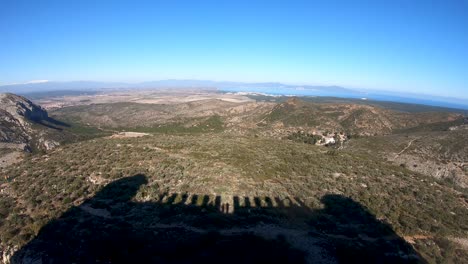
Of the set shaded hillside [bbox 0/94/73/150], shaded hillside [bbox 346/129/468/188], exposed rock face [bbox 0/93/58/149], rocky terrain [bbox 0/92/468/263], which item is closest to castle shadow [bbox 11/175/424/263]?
rocky terrain [bbox 0/92/468/263]

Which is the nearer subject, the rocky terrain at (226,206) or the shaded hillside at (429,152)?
the rocky terrain at (226,206)

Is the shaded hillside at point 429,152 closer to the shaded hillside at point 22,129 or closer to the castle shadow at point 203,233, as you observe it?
the castle shadow at point 203,233

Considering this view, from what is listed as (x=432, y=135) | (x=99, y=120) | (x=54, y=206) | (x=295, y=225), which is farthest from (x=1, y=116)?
(x=432, y=135)

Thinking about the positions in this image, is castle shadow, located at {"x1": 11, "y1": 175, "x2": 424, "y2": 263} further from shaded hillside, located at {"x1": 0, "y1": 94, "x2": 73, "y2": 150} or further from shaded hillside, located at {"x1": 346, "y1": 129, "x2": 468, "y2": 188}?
shaded hillside, located at {"x1": 0, "y1": 94, "x2": 73, "y2": 150}

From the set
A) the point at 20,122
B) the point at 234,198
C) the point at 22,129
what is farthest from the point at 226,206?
the point at 20,122

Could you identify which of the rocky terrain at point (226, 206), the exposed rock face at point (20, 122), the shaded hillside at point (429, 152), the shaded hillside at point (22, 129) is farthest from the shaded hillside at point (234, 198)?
the exposed rock face at point (20, 122)

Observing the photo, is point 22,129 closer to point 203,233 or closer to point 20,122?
point 20,122
